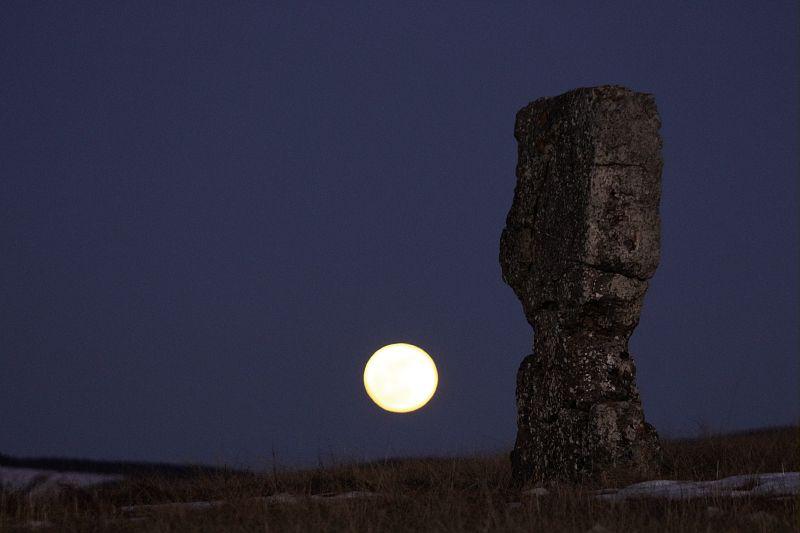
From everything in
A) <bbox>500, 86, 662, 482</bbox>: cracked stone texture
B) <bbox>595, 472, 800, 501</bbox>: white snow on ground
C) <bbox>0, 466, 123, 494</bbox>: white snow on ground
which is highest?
<bbox>500, 86, 662, 482</bbox>: cracked stone texture

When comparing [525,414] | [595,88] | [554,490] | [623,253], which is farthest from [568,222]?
[554,490]

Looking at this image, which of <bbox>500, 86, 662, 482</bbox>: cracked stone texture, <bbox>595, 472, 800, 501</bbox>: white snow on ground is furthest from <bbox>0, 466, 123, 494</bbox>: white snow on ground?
<bbox>595, 472, 800, 501</bbox>: white snow on ground

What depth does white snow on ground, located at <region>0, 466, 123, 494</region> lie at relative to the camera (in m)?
9.77

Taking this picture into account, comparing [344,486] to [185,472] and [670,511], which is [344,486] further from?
[670,511]

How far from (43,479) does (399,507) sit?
15.4ft

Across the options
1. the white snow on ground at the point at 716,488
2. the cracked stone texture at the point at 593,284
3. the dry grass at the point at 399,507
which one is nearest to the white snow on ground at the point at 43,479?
the dry grass at the point at 399,507

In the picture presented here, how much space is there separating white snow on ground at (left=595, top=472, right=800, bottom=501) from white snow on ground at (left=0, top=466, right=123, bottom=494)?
5.44 m

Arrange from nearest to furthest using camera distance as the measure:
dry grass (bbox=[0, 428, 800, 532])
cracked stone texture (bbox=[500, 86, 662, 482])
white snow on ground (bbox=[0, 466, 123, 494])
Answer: dry grass (bbox=[0, 428, 800, 532])
cracked stone texture (bbox=[500, 86, 662, 482])
white snow on ground (bbox=[0, 466, 123, 494])

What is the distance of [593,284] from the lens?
9.56 m

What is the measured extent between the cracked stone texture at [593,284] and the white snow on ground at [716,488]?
3.07 ft

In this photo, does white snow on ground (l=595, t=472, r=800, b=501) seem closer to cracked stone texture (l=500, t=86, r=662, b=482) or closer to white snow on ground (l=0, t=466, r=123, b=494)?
cracked stone texture (l=500, t=86, r=662, b=482)

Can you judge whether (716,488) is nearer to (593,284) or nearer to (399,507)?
(593,284)

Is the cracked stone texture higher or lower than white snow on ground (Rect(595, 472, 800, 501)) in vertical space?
higher

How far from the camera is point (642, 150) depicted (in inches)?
382
